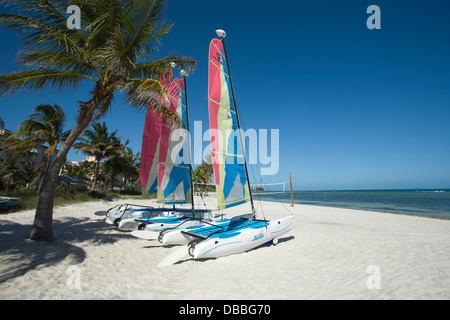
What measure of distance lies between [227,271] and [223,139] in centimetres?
390

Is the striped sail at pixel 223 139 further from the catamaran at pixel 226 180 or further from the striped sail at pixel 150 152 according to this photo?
the striped sail at pixel 150 152

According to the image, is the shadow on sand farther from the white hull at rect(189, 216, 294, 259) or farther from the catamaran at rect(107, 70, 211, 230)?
the white hull at rect(189, 216, 294, 259)

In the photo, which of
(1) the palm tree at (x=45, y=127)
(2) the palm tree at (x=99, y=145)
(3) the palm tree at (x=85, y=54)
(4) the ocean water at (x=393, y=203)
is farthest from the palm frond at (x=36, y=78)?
(2) the palm tree at (x=99, y=145)

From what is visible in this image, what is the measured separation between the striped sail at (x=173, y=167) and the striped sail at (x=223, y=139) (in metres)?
2.72

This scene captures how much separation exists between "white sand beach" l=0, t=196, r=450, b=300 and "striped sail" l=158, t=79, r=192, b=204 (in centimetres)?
267

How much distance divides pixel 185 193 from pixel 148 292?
574 cm

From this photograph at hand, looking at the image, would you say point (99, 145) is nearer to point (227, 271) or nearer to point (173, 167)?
point (173, 167)

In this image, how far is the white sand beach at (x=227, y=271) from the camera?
3.55m

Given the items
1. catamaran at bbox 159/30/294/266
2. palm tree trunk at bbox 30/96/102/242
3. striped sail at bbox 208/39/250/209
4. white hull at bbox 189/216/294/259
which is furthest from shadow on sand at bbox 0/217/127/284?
striped sail at bbox 208/39/250/209

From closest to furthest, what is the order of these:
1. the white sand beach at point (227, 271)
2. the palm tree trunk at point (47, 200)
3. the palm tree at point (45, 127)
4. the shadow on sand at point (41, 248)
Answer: the white sand beach at point (227, 271) < the shadow on sand at point (41, 248) < the palm tree trunk at point (47, 200) < the palm tree at point (45, 127)

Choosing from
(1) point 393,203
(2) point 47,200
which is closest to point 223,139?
(2) point 47,200

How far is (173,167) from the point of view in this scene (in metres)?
9.14

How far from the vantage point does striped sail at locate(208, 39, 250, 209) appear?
661 cm
